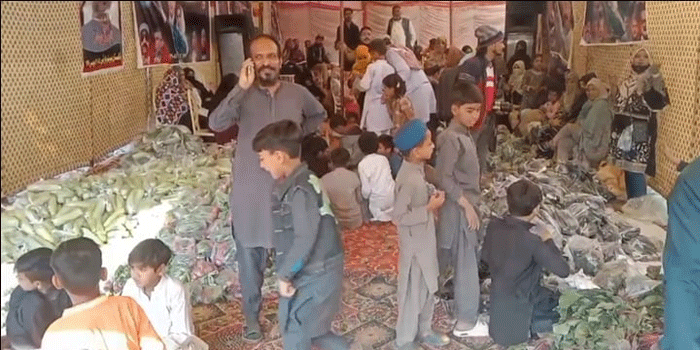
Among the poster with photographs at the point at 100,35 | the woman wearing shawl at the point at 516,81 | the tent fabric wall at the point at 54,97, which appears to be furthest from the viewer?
the woman wearing shawl at the point at 516,81

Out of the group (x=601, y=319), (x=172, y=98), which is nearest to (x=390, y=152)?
(x=172, y=98)

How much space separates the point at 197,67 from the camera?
6.26ft

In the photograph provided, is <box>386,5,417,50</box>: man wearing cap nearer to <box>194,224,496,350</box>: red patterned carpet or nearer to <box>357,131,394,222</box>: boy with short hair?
<box>357,131,394,222</box>: boy with short hair

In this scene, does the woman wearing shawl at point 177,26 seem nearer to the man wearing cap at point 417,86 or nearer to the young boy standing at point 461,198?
the man wearing cap at point 417,86

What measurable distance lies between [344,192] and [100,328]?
60 centimetres

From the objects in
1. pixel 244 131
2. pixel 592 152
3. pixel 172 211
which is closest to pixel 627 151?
pixel 592 152

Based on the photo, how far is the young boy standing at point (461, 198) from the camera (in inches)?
78.5

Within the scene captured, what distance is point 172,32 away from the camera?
1.87 m

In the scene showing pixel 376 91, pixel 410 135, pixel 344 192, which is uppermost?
pixel 376 91

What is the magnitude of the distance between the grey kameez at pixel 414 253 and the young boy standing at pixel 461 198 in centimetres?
4

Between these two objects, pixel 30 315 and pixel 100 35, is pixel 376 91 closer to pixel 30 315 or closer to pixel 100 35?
pixel 100 35

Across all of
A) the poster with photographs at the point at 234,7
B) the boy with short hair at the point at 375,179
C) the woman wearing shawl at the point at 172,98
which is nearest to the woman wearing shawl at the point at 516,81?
the boy with short hair at the point at 375,179

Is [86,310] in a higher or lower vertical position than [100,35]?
lower

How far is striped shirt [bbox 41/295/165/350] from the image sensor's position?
67.3 inches
